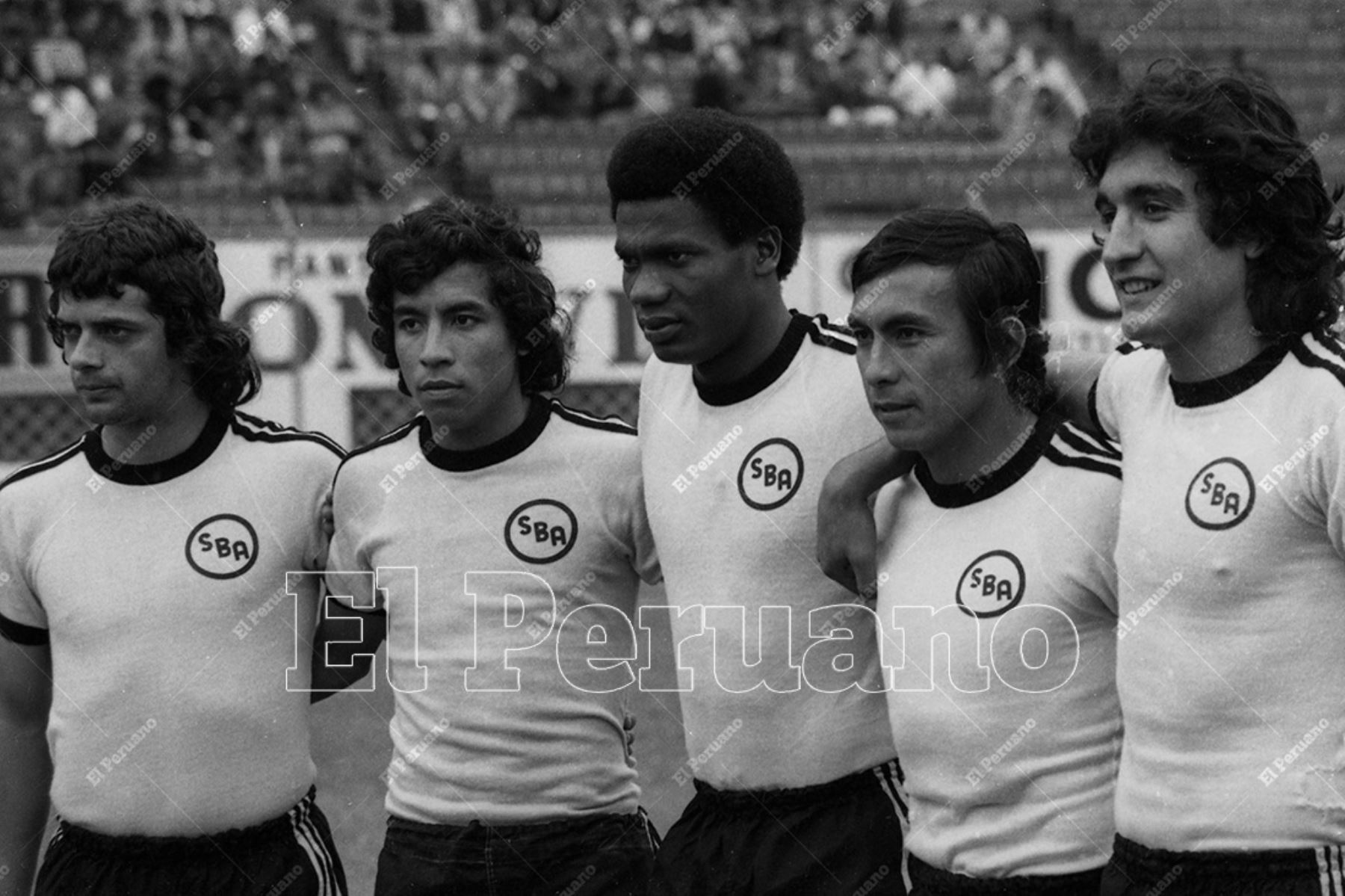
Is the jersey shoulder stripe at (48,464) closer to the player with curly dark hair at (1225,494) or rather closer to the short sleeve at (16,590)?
the short sleeve at (16,590)

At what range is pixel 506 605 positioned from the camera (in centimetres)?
344

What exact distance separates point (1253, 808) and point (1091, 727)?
34 cm

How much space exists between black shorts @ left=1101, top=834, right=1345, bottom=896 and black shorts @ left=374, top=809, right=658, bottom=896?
1006 mm

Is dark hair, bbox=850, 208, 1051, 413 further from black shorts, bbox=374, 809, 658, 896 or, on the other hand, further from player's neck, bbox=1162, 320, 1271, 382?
black shorts, bbox=374, 809, 658, 896

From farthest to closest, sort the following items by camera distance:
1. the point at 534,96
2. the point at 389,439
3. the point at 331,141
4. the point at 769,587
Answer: the point at 534,96, the point at 331,141, the point at 389,439, the point at 769,587

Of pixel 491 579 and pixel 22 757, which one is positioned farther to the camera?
pixel 22 757

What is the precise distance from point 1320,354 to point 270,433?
6.57 ft

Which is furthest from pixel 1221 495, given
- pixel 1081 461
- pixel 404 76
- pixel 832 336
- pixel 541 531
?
pixel 404 76

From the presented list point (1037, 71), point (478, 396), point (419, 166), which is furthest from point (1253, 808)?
point (1037, 71)

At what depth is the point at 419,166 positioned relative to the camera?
13.5 m

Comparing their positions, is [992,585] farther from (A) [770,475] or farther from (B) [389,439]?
(B) [389,439]

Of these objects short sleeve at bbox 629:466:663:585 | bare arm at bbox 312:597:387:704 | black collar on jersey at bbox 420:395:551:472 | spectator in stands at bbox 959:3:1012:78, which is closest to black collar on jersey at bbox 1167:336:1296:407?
A: short sleeve at bbox 629:466:663:585

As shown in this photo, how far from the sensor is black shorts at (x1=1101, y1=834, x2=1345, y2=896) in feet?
8.49

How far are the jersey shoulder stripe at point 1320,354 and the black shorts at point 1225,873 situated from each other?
669 millimetres
